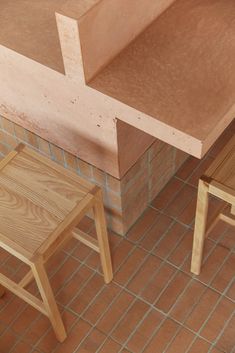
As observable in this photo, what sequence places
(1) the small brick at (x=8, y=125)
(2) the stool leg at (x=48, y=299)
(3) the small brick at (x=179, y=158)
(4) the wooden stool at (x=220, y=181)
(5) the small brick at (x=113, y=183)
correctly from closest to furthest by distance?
(2) the stool leg at (x=48, y=299), (4) the wooden stool at (x=220, y=181), (5) the small brick at (x=113, y=183), (1) the small brick at (x=8, y=125), (3) the small brick at (x=179, y=158)

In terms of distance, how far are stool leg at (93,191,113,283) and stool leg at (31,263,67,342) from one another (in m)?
0.28

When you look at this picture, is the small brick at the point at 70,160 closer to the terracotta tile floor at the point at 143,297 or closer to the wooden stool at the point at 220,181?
the terracotta tile floor at the point at 143,297

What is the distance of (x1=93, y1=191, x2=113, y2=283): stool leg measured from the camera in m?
1.77

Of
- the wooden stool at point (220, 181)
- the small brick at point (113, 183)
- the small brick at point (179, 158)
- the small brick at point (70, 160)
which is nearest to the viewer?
the wooden stool at point (220, 181)

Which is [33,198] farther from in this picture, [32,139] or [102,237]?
[32,139]

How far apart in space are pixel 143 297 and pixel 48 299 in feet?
1.71

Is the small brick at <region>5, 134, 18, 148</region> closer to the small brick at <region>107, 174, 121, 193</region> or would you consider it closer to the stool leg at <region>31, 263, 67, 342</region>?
the small brick at <region>107, 174, 121, 193</region>

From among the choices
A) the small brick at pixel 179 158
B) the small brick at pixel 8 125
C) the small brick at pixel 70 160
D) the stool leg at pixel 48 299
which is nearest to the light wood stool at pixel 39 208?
the stool leg at pixel 48 299

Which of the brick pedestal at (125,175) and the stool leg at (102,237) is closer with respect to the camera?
the stool leg at (102,237)

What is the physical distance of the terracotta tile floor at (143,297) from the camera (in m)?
2.02

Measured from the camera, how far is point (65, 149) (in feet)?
6.84

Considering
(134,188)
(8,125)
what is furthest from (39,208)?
(8,125)

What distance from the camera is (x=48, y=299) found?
1.74 m

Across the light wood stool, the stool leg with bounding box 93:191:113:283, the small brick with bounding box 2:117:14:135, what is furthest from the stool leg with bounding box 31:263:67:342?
the small brick with bounding box 2:117:14:135
